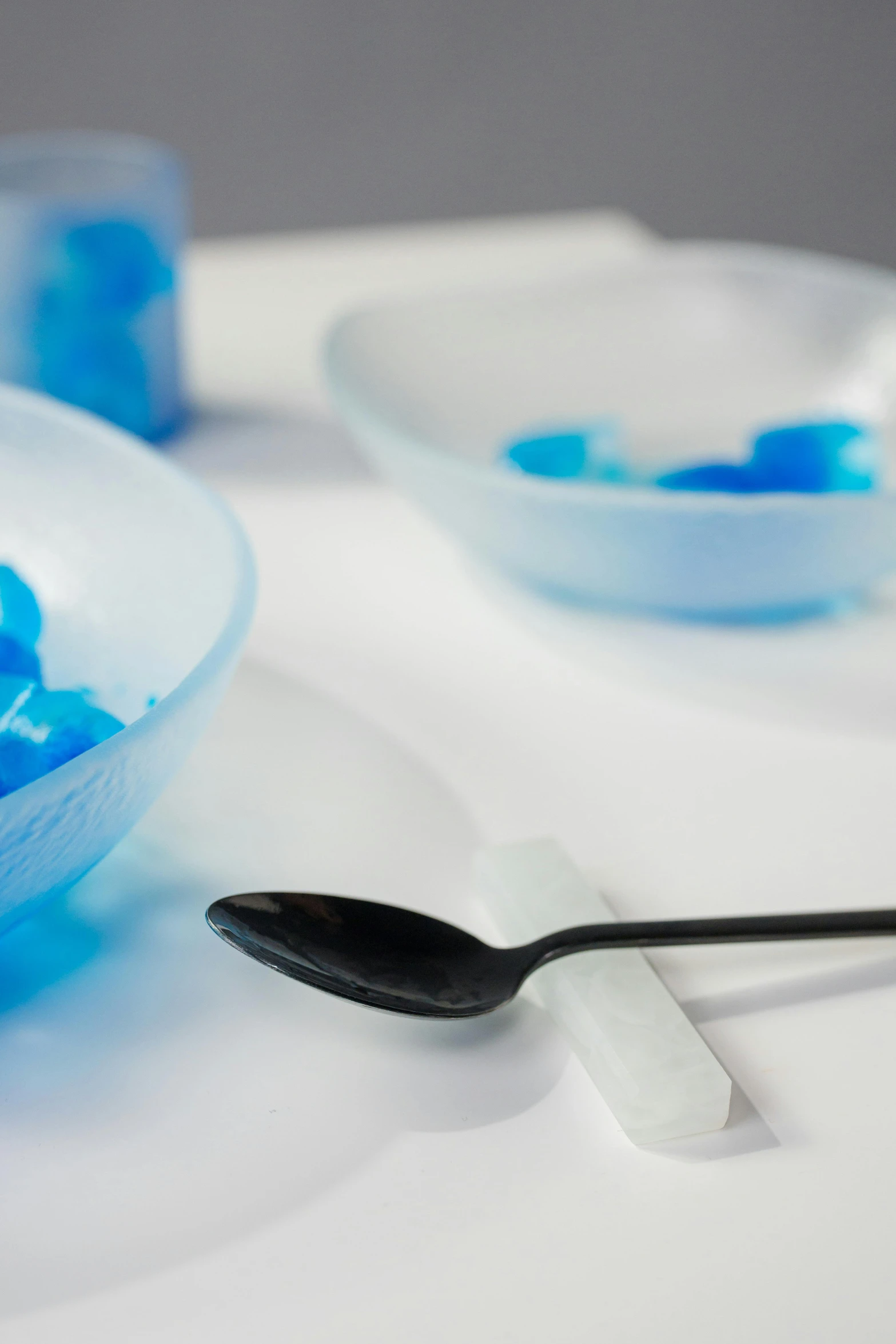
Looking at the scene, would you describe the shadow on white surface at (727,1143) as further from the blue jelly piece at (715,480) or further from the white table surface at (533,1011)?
the blue jelly piece at (715,480)

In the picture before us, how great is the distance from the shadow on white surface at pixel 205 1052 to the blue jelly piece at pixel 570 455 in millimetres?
232

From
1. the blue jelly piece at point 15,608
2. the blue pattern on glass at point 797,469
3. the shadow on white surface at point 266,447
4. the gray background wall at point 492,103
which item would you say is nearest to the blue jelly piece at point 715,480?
the blue pattern on glass at point 797,469

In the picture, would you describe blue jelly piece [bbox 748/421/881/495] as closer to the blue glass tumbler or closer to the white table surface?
the white table surface

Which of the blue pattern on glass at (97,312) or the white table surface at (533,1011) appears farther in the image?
the blue pattern on glass at (97,312)

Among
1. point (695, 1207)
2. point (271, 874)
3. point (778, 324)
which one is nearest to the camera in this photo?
point (695, 1207)

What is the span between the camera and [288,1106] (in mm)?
353

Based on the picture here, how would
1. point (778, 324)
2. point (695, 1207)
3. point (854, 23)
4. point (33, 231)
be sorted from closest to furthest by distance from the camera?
point (695, 1207), point (33, 231), point (778, 324), point (854, 23)

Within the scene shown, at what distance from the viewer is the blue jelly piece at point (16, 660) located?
0.46 metres

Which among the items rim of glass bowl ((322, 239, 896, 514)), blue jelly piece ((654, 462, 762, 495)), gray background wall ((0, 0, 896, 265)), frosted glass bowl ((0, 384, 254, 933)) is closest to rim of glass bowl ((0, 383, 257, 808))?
frosted glass bowl ((0, 384, 254, 933))

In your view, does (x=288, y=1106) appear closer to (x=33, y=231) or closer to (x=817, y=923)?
(x=817, y=923)

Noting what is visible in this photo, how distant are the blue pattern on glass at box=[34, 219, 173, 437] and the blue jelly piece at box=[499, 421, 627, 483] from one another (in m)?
0.21

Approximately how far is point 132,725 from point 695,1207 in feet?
0.59

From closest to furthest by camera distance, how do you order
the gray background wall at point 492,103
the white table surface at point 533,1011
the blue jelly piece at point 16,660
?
1. the white table surface at point 533,1011
2. the blue jelly piece at point 16,660
3. the gray background wall at point 492,103


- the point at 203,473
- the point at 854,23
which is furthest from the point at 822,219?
the point at 203,473
